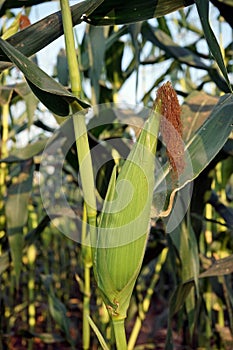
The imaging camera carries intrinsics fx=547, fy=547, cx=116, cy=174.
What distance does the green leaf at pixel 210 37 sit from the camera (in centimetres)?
53

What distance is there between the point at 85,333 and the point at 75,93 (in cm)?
58

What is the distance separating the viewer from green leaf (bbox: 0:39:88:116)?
499 mm

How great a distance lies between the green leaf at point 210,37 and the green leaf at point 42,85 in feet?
0.46

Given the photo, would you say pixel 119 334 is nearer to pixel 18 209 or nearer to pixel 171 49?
pixel 18 209

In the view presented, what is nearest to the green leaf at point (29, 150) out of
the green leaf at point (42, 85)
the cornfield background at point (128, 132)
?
the cornfield background at point (128, 132)

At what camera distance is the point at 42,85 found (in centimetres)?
50

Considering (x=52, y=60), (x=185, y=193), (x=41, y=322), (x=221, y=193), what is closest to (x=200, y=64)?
(x=221, y=193)

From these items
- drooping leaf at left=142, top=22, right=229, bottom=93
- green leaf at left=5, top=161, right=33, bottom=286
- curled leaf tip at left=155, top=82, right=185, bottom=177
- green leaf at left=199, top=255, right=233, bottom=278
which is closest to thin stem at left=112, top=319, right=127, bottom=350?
curled leaf tip at left=155, top=82, right=185, bottom=177

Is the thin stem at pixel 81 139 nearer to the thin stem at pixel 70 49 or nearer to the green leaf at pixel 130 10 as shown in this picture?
the thin stem at pixel 70 49

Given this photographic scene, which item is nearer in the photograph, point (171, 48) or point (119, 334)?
point (119, 334)

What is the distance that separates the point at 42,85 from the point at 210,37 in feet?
0.57

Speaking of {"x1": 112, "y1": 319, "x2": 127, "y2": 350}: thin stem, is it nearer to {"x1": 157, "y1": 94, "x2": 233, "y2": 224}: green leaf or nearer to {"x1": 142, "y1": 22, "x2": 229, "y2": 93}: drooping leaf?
{"x1": 157, "y1": 94, "x2": 233, "y2": 224}: green leaf

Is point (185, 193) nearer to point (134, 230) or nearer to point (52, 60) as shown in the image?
point (134, 230)

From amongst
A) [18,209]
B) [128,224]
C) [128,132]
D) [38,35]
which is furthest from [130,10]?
[128,132]
